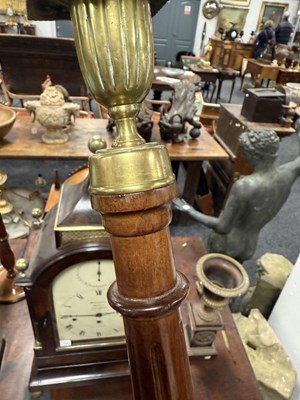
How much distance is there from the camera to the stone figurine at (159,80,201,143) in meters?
1.66

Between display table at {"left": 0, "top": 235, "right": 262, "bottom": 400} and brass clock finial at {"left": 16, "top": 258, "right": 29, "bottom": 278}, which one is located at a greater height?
brass clock finial at {"left": 16, "top": 258, "right": 29, "bottom": 278}

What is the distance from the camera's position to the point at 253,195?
40.1 inches

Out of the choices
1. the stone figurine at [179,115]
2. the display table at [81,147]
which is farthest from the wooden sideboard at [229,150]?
the stone figurine at [179,115]

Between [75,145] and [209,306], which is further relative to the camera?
[75,145]

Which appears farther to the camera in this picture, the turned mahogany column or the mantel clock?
the mantel clock

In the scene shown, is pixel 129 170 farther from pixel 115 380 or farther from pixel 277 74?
pixel 277 74

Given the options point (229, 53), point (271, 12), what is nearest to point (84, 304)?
point (229, 53)

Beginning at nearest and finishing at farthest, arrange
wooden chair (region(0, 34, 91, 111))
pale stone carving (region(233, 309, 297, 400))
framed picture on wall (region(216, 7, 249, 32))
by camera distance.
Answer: pale stone carving (region(233, 309, 297, 400))
wooden chair (region(0, 34, 91, 111))
framed picture on wall (region(216, 7, 249, 32))

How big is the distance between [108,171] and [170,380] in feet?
0.60

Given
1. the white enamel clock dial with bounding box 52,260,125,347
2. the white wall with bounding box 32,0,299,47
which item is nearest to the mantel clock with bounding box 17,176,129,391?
the white enamel clock dial with bounding box 52,260,125,347

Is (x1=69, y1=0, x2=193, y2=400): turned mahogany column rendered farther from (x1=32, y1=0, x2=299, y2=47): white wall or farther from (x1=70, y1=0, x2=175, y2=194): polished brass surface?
(x1=32, y1=0, x2=299, y2=47): white wall

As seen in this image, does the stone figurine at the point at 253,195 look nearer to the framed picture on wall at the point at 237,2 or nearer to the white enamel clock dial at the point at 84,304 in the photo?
the white enamel clock dial at the point at 84,304

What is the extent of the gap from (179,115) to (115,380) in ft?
4.60

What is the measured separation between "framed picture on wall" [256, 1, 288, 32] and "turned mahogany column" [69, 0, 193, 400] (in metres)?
8.38
